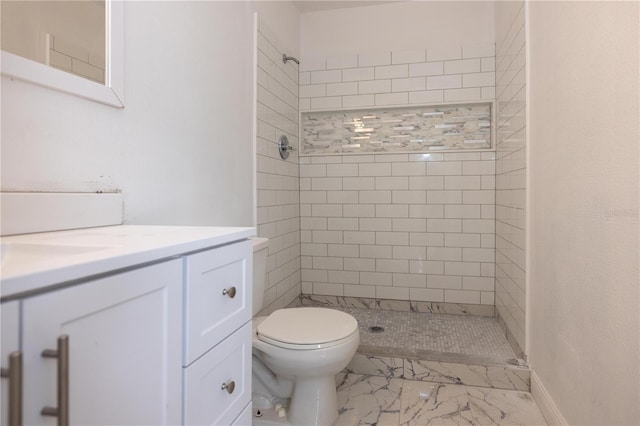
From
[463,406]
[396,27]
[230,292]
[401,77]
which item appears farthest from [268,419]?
[396,27]

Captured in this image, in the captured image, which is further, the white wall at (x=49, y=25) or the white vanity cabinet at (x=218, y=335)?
the white wall at (x=49, y=25)

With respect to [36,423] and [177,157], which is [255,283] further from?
[36,423]

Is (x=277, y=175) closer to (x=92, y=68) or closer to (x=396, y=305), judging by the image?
(x=396, y=305)

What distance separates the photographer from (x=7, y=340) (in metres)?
0.43

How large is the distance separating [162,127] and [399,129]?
2067 millimetres

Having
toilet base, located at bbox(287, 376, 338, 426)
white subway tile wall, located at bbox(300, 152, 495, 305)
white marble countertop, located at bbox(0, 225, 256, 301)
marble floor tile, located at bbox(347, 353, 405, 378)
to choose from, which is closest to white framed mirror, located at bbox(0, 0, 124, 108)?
white marble countertop, located at bbox(0, 225, 256, 301)

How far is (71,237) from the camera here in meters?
0.91

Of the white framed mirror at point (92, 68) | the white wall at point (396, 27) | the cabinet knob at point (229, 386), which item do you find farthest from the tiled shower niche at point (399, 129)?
the cabinet knob at point (229, 386)

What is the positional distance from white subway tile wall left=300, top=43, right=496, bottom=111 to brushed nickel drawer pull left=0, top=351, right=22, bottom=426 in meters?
2.95

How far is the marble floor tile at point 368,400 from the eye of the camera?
1.78m

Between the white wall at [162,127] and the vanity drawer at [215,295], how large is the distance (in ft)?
1.82

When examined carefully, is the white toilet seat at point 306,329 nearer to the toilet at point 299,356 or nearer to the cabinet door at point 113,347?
the toilet at point 299,356

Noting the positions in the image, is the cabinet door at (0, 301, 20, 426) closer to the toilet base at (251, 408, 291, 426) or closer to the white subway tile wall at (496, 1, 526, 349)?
the toilet base at (251, 408, 291, 426)

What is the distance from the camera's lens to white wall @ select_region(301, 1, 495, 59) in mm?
2896
